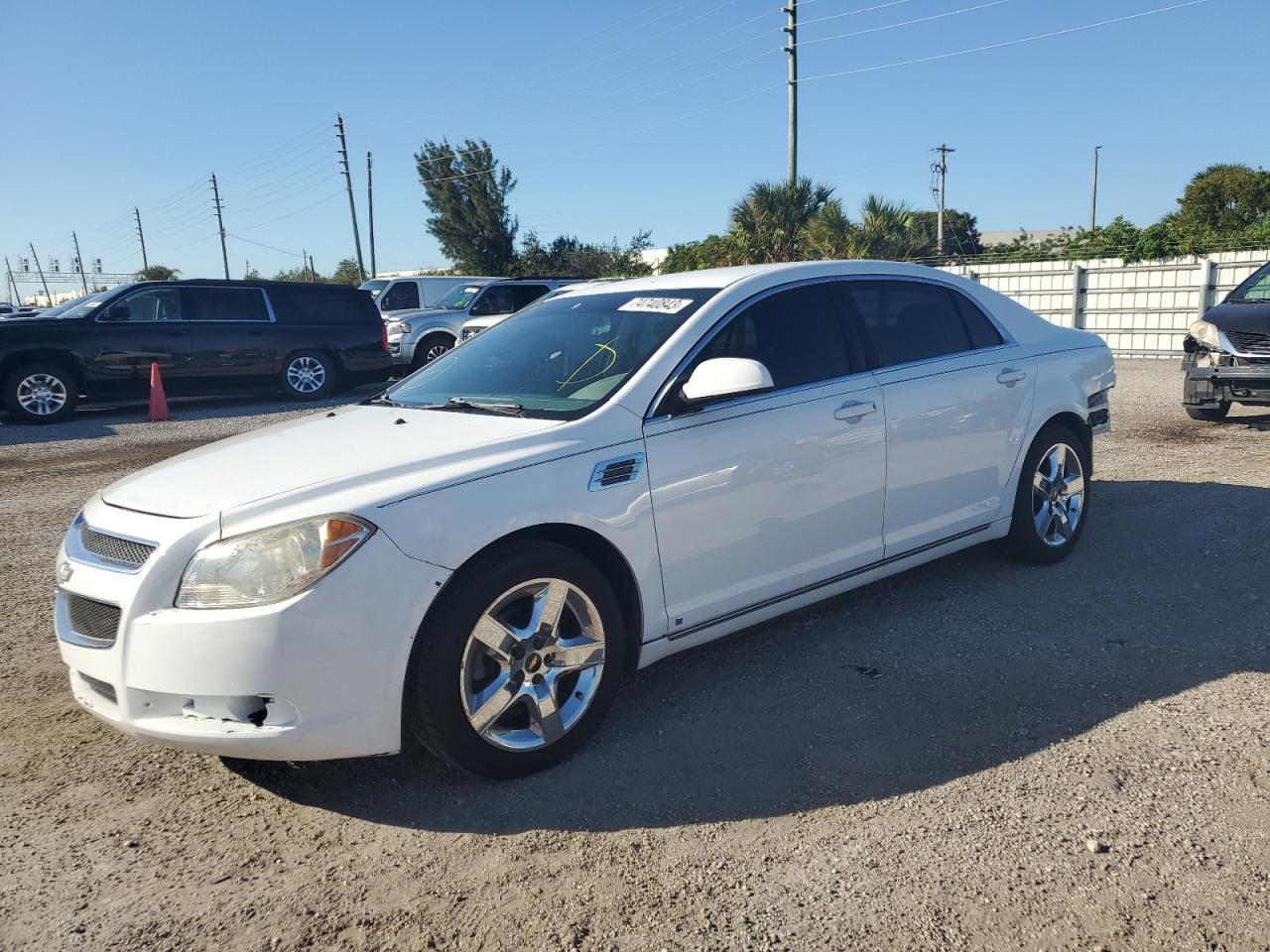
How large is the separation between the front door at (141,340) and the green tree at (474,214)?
3656 cm

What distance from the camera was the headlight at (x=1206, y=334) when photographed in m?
9.26

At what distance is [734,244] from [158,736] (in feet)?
80.3

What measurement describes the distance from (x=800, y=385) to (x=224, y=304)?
1187 cm

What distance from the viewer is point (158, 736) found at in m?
2.83

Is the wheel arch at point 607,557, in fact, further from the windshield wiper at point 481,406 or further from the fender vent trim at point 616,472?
the windshield wiper at point 481,406

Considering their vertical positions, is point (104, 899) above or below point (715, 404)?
below

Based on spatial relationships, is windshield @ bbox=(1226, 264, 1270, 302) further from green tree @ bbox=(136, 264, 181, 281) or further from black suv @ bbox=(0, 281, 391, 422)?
green tree @ bbox=(136, 264, 181, 281)

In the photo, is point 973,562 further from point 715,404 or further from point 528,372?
point 528,372

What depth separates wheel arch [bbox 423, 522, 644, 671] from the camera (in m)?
3.16

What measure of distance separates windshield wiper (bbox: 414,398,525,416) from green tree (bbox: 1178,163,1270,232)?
42748 millimetres

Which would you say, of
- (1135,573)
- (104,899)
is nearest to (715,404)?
(104,899)

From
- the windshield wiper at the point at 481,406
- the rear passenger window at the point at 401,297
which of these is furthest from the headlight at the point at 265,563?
the rear passenger window at the point at 401,297

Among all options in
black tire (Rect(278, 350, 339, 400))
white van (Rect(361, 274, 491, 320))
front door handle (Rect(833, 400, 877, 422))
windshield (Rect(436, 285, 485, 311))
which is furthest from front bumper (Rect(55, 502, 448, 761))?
white van (Rect(361, 274, 491, 320))

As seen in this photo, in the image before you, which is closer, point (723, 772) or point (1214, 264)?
point (723, 772)
